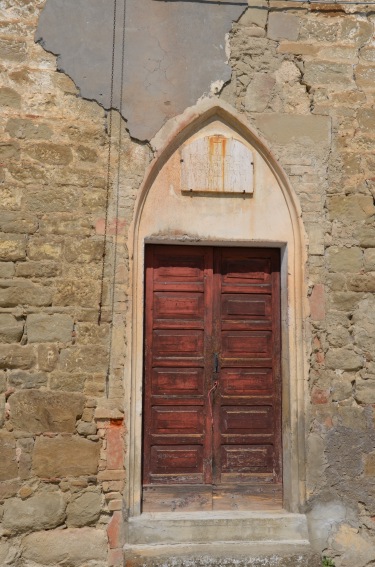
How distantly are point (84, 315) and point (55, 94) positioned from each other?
5.71 ft

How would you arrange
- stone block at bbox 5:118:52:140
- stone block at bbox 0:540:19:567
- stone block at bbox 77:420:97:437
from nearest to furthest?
stone block at bbox 0:540:19:567, stone block at bbox 77:420:97:437, stone block at bbox 5:118:52:140

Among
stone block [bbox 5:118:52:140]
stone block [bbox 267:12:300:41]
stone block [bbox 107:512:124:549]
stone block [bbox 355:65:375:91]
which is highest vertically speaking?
stone block [bbox 267:12:300:41]

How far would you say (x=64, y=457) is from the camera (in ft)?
14.2

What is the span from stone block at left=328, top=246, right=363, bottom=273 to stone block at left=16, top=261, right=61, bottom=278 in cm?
213

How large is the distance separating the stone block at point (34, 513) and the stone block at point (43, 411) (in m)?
0.47

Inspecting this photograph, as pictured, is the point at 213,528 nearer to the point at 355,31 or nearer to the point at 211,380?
the point at 211,380

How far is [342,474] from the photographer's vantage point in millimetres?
4547

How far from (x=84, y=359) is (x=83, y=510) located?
42.2 inches

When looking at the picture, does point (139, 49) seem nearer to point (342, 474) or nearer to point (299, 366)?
point (299, 366)

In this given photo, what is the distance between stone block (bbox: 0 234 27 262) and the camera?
14.6 feet

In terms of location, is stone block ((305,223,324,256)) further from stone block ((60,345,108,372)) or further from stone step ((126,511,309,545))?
stone step ((126,511,309,545))

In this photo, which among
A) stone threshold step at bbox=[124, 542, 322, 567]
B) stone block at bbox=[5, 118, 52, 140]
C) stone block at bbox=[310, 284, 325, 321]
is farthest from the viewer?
stone block at bbox=[310, 284, 325, 321]

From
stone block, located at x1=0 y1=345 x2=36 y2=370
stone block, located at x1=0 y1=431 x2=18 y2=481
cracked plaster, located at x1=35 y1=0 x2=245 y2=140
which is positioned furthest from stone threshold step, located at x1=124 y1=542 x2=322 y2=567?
cracked plaster, located at x1=35 y1=0 x2=245 y2=140

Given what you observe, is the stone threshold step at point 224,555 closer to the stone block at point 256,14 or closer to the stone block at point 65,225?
the stone block at point 65,225
